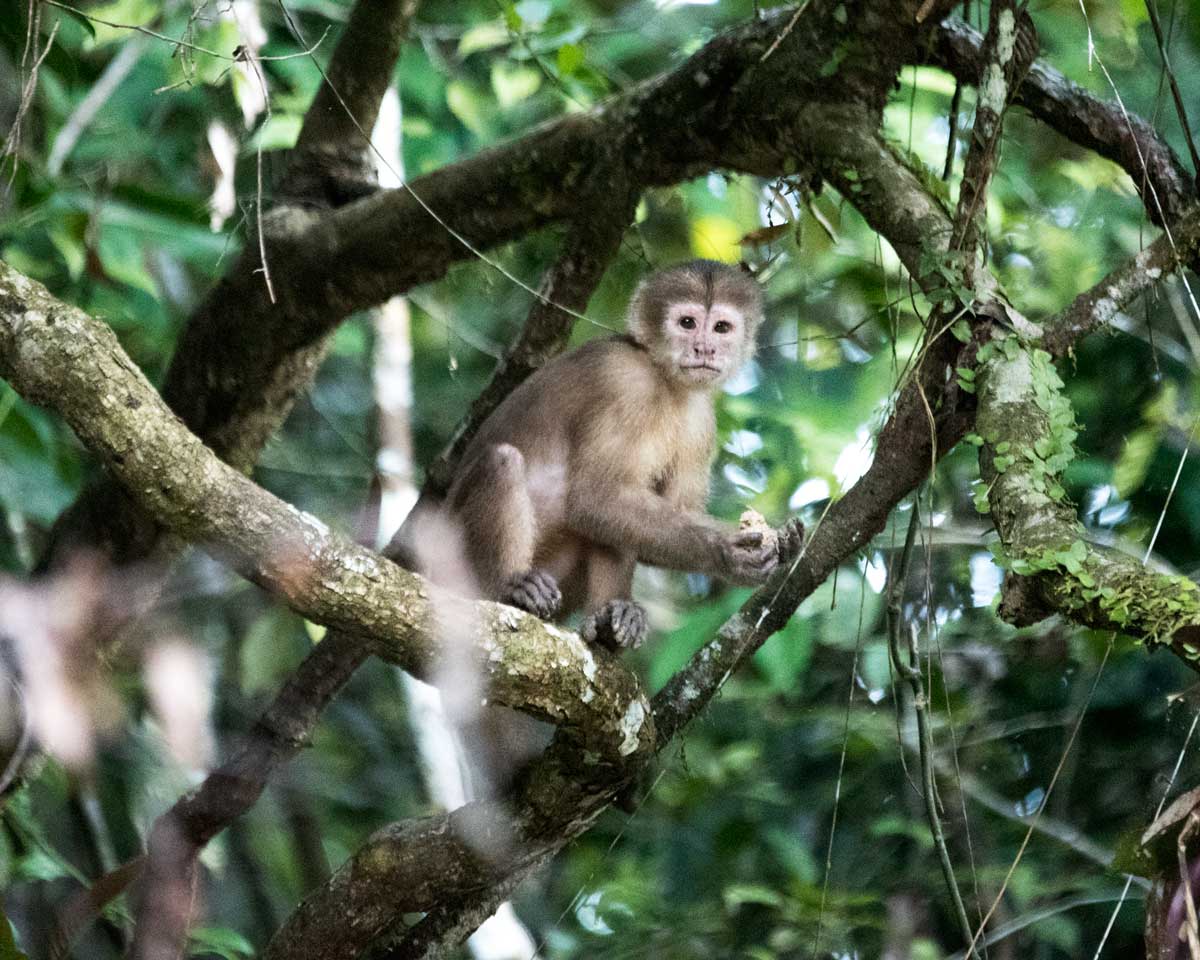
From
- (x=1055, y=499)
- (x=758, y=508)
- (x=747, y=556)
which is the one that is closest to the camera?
(x=1055, y=499)

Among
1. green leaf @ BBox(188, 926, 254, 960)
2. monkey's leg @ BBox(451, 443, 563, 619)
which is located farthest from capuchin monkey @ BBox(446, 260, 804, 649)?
green leaf @ BBox(188, 926, 254, 960)

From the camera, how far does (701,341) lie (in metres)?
5.36

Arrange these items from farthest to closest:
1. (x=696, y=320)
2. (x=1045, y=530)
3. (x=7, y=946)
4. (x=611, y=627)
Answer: (x=696, y=320)
(x=611, y=627)
(x=7, y=946)
(x=1045, y=530)

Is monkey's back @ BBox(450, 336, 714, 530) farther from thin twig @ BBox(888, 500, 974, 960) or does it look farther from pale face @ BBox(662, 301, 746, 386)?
thin twig @ BBox(888, 500, 974, 960)

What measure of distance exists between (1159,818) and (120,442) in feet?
6.99

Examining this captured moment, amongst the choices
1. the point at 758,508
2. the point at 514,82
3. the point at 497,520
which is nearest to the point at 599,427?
the point at 497,520

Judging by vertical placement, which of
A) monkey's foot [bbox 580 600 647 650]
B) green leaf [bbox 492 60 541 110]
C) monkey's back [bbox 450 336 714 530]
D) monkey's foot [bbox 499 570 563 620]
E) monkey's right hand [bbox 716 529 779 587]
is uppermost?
green leaf [bbox 492 60 541 110]

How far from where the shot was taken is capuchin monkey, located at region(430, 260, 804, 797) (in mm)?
4633

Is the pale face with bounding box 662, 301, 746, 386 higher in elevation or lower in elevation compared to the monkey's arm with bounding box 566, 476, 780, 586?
higher

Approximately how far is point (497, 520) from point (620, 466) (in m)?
0.59

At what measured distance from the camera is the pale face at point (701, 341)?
5.35 meters

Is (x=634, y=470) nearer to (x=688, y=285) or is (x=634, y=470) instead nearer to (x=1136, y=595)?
(x=688, y=285)

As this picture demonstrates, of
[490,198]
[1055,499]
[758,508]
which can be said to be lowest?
[1055,499]

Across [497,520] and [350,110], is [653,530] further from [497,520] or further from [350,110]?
[350,110]
